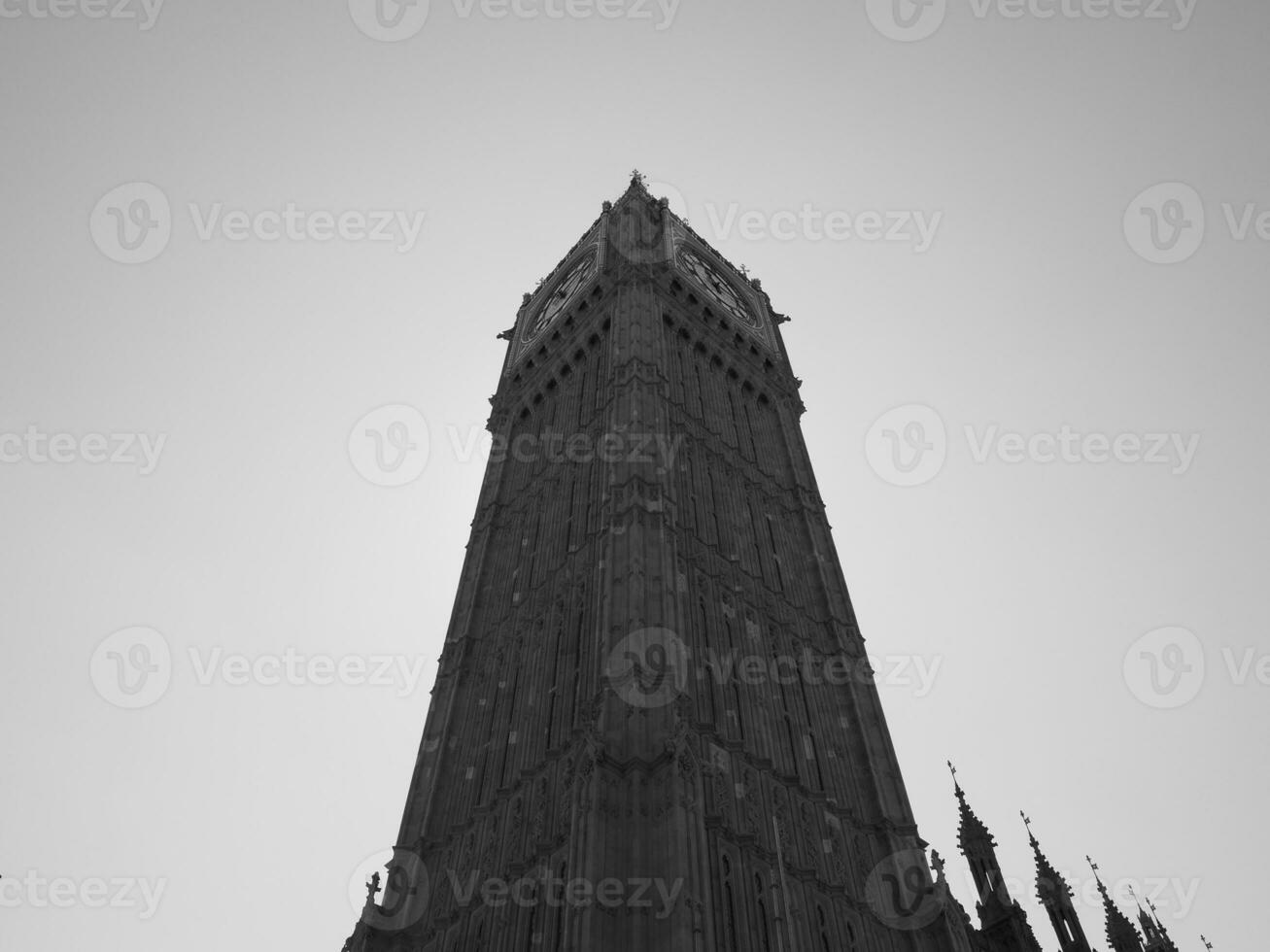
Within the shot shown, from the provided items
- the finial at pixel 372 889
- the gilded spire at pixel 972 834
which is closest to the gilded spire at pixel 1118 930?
the gilded spire at pixel 972 834

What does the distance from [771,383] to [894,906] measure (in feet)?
96.5

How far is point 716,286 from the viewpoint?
186 feet

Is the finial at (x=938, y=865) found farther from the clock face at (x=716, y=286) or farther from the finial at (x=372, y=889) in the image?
the clock face at (x=716, y=286)

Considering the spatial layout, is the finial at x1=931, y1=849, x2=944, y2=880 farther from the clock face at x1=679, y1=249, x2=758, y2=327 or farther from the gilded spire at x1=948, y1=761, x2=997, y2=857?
the clock face at x1=679, y1=249, x2=758, y2=327

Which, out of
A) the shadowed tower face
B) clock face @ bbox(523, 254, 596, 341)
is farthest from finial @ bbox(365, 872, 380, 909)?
clock face @ bbox(523, 254, 596, 341)

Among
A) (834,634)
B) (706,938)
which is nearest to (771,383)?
(834,634)

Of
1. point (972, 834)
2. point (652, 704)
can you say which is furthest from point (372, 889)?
point (972, 834)

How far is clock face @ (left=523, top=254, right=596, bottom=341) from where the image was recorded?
54.5 metres

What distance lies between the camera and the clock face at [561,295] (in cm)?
5447

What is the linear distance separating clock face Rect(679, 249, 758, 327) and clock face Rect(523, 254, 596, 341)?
5339mm

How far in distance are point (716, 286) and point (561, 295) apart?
8.97m

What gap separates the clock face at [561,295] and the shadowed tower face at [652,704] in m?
5.23

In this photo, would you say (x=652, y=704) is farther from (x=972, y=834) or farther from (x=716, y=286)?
(x=716, y=286)

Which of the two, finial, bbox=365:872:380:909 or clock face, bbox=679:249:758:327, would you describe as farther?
clock face, bbox=679:249:758:327
